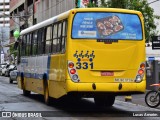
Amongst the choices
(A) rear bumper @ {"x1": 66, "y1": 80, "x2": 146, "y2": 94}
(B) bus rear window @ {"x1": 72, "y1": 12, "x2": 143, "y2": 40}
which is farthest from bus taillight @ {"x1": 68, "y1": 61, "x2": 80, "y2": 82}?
(B) bus rear window @ {"x1": 72, "y1": 12, "x2": 143, "y2": 40}

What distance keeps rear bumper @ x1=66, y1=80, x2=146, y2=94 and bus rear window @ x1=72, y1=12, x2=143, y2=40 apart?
1.46 m

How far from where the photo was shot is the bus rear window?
1441 cm

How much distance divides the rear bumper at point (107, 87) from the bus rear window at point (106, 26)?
1465 millimetres

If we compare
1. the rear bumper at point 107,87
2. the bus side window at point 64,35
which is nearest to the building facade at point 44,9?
the bus side window at point 64,35

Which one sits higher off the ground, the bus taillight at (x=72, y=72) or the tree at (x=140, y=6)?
the tree at (x=140, y=6)

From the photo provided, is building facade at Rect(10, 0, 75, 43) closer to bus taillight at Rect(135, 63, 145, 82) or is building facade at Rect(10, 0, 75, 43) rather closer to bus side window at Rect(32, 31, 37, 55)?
bus side window at Rect(32, 31, 37, 55)

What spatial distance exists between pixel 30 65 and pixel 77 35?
6770mm

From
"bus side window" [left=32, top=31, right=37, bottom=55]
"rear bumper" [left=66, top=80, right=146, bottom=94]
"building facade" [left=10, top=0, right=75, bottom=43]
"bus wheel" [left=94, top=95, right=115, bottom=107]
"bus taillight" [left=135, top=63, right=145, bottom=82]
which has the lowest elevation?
"bus wheel" [left=94, top=95, right=115, bottom=107]

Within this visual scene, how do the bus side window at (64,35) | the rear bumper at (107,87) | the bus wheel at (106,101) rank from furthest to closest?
the bus wheel at (106,101) < the bus side window at (64,35) < the rear bumper at (107,87)

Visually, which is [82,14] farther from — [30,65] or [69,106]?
[30,65]

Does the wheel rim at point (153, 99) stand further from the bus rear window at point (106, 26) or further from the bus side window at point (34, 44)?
the bus side window at point (34, 44)

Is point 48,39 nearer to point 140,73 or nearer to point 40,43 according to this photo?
point 40,43

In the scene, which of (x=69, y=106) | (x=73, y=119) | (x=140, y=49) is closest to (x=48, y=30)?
(x=69, y=106)

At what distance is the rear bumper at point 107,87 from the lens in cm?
1401
